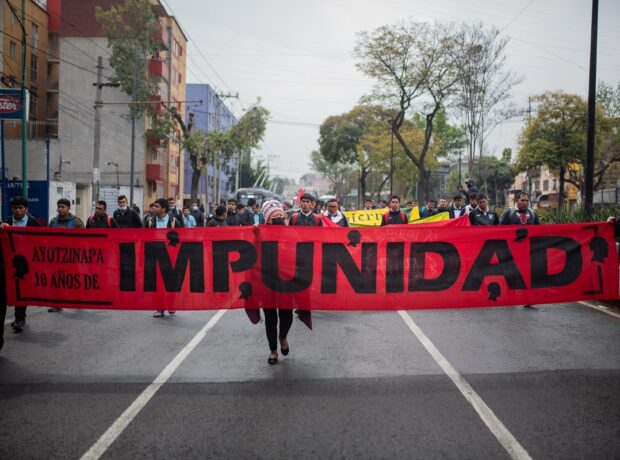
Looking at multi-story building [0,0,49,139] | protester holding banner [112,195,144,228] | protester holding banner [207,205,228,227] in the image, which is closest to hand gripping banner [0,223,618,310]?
protester holding banner [112,195,144,228]

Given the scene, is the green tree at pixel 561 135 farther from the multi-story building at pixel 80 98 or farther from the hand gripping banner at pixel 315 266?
the hand gripping banner at pixel 315 266

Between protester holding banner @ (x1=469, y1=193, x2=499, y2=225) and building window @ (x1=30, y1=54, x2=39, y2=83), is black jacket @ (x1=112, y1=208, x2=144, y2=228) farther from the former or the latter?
building window @ (x1=30, y1=54, x2=39, y2=83)

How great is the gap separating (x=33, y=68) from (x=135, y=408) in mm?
45708

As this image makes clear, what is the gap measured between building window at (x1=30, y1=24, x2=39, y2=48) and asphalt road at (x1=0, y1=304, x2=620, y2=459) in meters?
40.1

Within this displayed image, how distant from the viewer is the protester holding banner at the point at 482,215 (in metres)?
11.9

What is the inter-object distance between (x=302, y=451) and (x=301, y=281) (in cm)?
297

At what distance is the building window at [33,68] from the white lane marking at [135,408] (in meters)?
43.0

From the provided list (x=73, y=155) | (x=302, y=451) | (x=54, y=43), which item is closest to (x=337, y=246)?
(x=302, y=451)

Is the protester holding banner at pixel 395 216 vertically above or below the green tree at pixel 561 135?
below

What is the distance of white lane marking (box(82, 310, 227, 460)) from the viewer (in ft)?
13.8

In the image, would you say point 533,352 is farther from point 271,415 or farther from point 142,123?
point 142,123

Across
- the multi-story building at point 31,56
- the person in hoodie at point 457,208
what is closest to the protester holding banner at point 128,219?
the person in hoodie at point 457,208

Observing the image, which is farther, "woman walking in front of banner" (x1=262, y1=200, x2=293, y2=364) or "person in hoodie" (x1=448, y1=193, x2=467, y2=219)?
"person in hoodie" (x1=448, y1=193, x2=467, y2=219)

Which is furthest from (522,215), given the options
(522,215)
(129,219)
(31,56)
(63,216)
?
(31,56)
